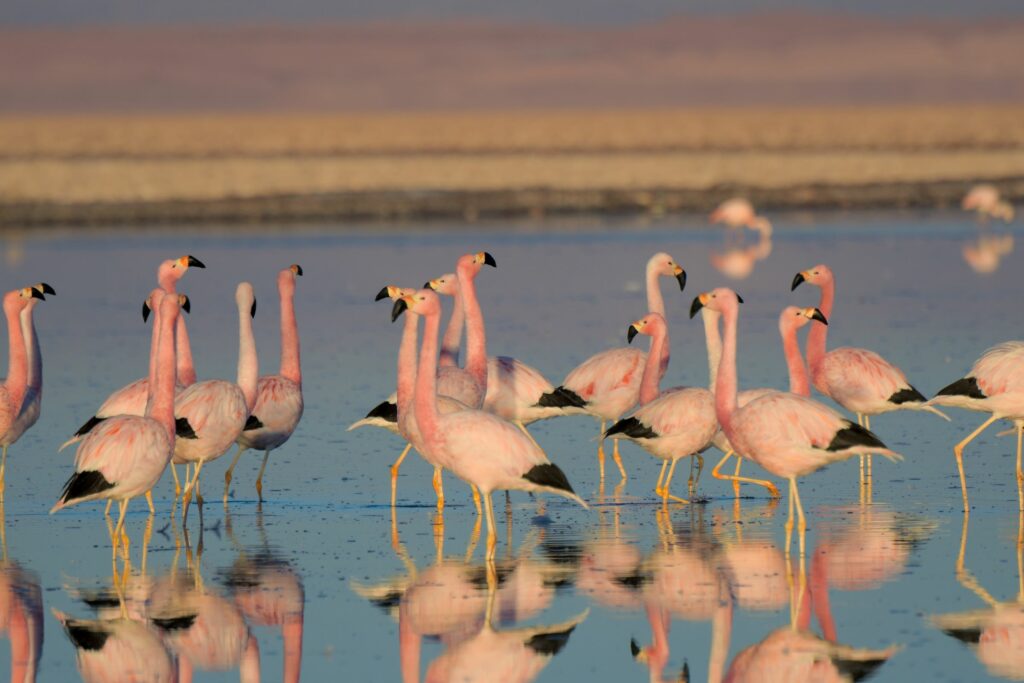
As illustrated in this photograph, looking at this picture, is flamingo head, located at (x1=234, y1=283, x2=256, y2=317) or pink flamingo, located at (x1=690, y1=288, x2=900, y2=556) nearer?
pink flamingo, located at (x1=690, y1=288, x2=900, y2=556)

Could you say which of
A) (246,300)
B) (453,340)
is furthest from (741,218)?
(246,300)

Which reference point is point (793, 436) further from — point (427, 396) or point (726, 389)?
point (427, 396)

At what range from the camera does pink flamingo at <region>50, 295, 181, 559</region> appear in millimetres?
8789

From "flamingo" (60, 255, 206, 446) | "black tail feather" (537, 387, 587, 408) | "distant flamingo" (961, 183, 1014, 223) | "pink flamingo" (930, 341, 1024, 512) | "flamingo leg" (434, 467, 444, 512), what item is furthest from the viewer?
"distant flamingo" (961, 183, 1014, 223)

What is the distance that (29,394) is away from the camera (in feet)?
34.7

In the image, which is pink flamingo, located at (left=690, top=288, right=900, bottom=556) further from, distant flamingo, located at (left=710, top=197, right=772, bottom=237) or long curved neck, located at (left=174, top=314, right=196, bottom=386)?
distant flamingo, located at (left=710, top=197, right=772, bottom=237)

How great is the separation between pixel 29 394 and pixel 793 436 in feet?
→ 15.2

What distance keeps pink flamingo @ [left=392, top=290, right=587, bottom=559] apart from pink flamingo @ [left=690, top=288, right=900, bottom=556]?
101 cm

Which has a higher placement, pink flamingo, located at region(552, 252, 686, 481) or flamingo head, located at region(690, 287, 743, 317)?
flamingo head, located at region(690, 287, 743, 317)

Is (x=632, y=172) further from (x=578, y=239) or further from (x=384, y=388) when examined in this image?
(x=384, y=388)

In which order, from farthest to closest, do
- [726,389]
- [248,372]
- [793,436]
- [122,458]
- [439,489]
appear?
[248,372] < [439,489] < [726,389] < [793,436] < [122,458]

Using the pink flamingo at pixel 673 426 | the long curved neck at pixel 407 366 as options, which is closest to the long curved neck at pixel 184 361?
the long curved neck at pixel 407 366

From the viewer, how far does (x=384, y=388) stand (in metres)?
13.6

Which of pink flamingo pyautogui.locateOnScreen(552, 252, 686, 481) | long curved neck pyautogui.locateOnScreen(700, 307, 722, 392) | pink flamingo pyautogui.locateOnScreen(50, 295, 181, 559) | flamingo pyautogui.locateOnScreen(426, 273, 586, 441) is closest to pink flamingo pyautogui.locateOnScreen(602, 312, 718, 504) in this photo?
long curved neck pyautogui.locateOnScreen(700, 307, 722, 392)
